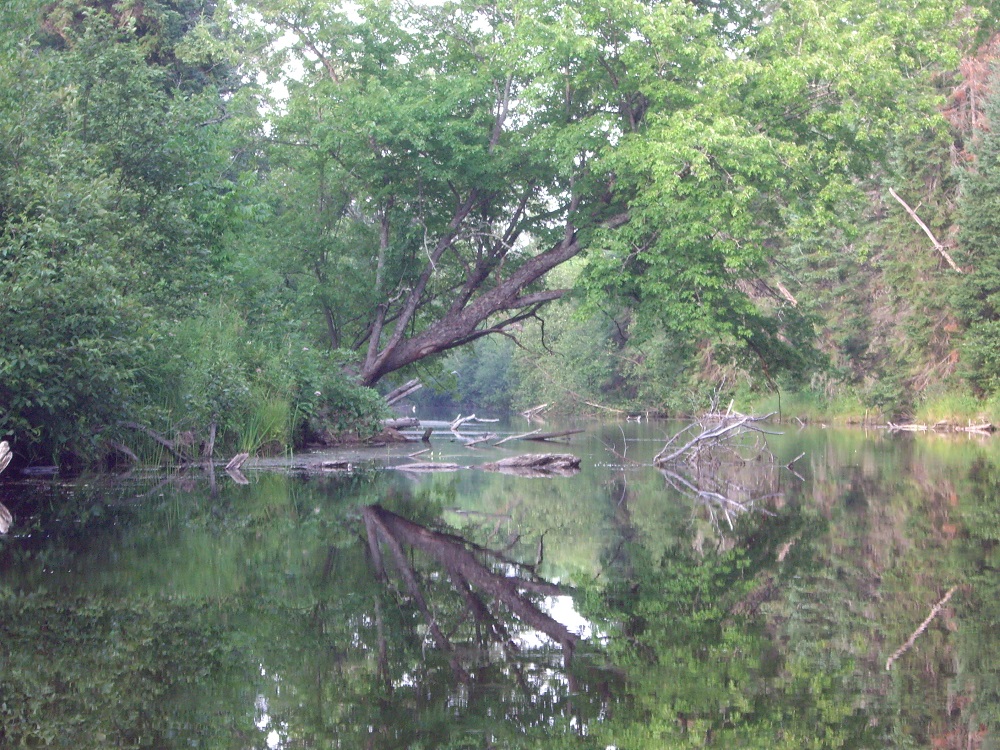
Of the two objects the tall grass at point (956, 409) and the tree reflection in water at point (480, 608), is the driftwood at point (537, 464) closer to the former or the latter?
the tree reflection in water at point (480, 608)

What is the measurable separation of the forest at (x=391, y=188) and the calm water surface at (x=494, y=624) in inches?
126

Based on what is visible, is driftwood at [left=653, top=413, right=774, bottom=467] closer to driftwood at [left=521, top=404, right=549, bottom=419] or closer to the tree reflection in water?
the tree reflection in water

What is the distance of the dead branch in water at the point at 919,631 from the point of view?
453 cm

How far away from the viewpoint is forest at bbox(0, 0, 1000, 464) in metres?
12.0

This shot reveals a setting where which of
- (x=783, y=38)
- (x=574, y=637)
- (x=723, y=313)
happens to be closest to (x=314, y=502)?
(x=574, y=637)

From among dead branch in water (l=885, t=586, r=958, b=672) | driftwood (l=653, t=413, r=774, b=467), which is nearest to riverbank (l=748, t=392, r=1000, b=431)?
driftwood (l=653, t=413, r=774, b=467)

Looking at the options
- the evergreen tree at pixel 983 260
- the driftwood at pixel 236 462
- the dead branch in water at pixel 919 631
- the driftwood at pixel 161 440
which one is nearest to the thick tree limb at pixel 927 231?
the evergreen tree at pixel 983 260

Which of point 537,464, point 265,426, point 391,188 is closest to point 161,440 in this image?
point 265,426

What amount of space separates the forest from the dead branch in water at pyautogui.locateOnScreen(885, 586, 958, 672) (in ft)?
27.2

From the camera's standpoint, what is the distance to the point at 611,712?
→ 3.82 metres

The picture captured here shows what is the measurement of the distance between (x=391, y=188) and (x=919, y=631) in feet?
53.5

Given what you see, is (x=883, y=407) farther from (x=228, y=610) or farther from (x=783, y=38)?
(x=228, y=610)

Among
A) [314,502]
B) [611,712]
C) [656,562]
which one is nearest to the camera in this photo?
[611,712]

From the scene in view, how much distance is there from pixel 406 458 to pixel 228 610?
1209 centimetres
